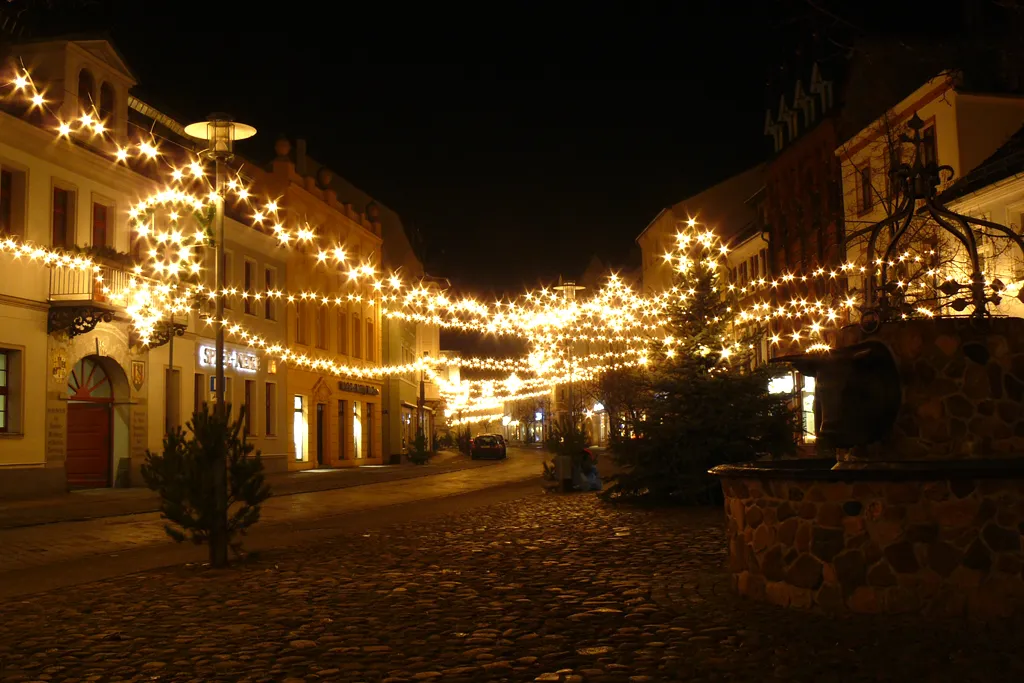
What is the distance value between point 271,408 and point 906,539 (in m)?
31.4

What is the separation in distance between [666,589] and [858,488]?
7.19 feet

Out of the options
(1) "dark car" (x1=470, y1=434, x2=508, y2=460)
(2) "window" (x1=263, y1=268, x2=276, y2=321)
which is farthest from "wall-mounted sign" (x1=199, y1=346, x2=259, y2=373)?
(1) "dark car" (x1=470, y1=434, x2=508, y2=460)

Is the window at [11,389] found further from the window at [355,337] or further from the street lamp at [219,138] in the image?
the window at [355,337]

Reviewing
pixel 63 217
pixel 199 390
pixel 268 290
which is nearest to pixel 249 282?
pixel 268 290

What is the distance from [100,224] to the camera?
2567 cm

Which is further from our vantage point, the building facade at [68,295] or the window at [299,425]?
the window at [299,425]

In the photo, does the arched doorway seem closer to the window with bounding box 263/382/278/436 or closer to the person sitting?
the window with bounding box 263/382/278/436

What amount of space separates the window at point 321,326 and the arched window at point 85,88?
57.7ft

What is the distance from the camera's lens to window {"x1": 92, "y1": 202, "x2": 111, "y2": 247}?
25.3 meters

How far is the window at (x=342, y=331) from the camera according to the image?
45000mm

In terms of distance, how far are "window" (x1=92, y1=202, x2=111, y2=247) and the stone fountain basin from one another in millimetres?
21760

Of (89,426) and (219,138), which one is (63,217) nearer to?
(89,426)

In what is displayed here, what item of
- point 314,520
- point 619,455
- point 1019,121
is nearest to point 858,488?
point 619,455

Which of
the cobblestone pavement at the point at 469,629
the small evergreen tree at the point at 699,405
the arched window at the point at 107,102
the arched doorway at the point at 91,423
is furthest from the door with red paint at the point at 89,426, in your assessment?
the cobblestone pavement at the point at 469,629
